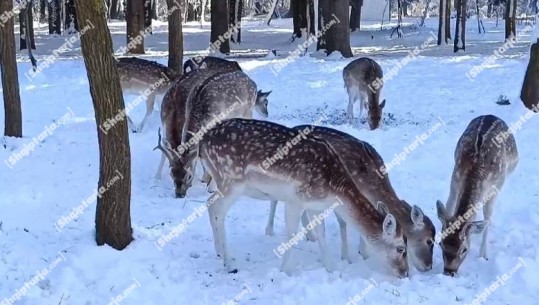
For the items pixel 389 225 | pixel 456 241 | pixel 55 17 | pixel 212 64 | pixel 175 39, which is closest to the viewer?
pixel 389 225

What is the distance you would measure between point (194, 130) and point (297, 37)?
83.4ft

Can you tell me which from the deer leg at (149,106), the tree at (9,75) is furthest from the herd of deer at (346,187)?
the deer leg at (149,106)

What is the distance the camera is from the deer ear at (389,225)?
6789mm

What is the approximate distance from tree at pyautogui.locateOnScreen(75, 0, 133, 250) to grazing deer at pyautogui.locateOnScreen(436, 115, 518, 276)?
320cm

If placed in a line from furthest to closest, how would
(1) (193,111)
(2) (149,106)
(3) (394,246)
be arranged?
(2) (149,106), (1) (193,111), (3) (394,246)

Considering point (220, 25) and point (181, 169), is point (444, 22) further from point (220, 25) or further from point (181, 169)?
point (181, 169)

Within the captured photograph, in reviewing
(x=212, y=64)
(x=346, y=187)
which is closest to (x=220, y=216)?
(x=346, y=187)

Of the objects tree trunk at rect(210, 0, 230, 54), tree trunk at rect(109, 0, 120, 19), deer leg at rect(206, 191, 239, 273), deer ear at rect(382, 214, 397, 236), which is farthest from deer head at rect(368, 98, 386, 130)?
tree trunk at rect(109, 0, 120, 19)

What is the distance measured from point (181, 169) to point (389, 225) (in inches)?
154

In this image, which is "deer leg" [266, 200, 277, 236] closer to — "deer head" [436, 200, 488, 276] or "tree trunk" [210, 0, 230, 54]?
"deer head" [436, 200, 488, 276]

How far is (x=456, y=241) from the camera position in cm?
711

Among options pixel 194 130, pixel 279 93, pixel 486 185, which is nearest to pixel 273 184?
pixel 486 185

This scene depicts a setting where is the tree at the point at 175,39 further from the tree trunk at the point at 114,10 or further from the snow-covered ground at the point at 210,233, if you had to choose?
the tree trunk at the point at 114,10

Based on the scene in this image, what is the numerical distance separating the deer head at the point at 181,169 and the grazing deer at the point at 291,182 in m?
2.43
